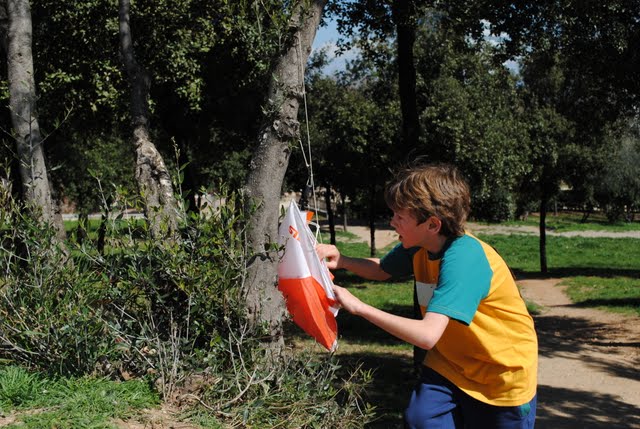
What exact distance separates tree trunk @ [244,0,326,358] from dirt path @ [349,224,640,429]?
4253 millimetres

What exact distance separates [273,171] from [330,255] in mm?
802

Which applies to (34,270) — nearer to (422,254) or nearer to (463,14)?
(422,254)

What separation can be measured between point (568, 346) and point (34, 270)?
30.9ft

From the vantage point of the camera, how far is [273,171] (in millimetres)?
4180

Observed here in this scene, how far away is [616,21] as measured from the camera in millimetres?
10258

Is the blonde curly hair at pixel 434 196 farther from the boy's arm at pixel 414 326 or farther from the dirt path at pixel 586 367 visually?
the dirt path at pixel 586 367

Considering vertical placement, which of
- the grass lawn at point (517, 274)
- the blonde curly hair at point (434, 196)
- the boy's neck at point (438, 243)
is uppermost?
the blonde curly hair at point (434, 196)

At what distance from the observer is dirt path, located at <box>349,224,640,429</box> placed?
744 centimetres

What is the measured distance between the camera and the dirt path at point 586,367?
7439 millimetres

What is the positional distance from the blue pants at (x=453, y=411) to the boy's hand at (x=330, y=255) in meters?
0.83

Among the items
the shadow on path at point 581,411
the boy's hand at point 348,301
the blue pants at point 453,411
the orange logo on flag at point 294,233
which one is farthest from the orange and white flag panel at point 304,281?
the shadow on path at point 581,411

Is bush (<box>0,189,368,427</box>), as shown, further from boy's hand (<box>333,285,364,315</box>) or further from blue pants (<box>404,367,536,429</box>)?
boy's hand (<box>333,285,364,315</box>)

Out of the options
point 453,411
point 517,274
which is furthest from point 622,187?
point 453,411

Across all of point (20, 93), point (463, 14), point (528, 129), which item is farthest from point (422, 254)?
point (528, 129)
